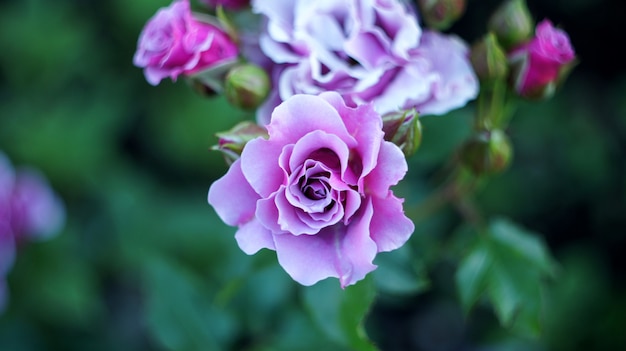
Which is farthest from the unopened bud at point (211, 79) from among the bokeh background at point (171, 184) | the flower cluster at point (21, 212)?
the flower cluster at point (21, 212)

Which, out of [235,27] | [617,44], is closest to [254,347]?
[235,27]

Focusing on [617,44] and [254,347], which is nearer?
[254,347]

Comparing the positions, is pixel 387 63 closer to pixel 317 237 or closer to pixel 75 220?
pixel 317 237

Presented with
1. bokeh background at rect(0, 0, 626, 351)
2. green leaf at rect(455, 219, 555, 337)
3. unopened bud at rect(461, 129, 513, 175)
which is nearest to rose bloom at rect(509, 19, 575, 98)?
unopened bud at rect(461, 129, 513, 175)

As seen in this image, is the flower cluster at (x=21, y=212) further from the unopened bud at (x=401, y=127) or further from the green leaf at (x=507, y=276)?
the unopened bud at (x=401, y=127)

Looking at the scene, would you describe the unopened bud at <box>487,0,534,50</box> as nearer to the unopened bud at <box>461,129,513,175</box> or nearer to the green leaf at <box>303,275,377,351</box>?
the unopened bud at <box>461,129,513,175</box>

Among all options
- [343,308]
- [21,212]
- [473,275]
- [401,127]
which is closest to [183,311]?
[343,308]
